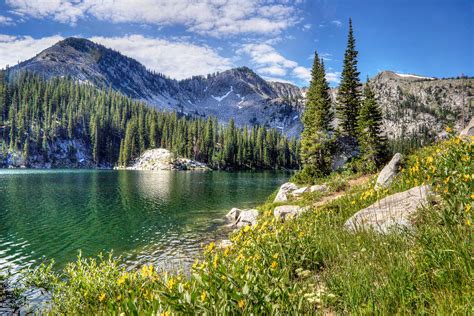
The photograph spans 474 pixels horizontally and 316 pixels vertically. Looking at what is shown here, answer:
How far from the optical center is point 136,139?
165 m

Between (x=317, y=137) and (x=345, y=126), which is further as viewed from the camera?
(x=345, y=126)

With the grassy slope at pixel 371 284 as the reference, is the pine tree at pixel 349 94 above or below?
above

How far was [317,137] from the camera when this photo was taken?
1613 inches

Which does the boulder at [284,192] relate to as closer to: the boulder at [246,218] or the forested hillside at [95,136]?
the boulder at [246,218]

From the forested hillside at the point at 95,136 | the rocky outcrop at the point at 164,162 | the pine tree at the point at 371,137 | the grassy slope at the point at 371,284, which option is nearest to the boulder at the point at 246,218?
the pine tree at the point at 371,137

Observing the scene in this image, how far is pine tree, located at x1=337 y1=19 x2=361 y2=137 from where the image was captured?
44594mm

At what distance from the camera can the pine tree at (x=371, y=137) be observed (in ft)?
114

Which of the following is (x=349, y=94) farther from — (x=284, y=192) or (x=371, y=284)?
(x=371, y=284)

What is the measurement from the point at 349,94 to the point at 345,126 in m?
4.60

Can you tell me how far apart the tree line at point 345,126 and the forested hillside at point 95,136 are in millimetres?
99736

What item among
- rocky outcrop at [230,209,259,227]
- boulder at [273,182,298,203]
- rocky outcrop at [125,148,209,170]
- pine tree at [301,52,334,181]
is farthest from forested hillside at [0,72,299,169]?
rocky outcrop at [230,209,259,227]

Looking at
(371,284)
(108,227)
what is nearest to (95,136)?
(108,227)

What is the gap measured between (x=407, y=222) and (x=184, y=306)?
5374mm

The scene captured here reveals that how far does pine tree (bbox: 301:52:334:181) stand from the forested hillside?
9877 centimetres
